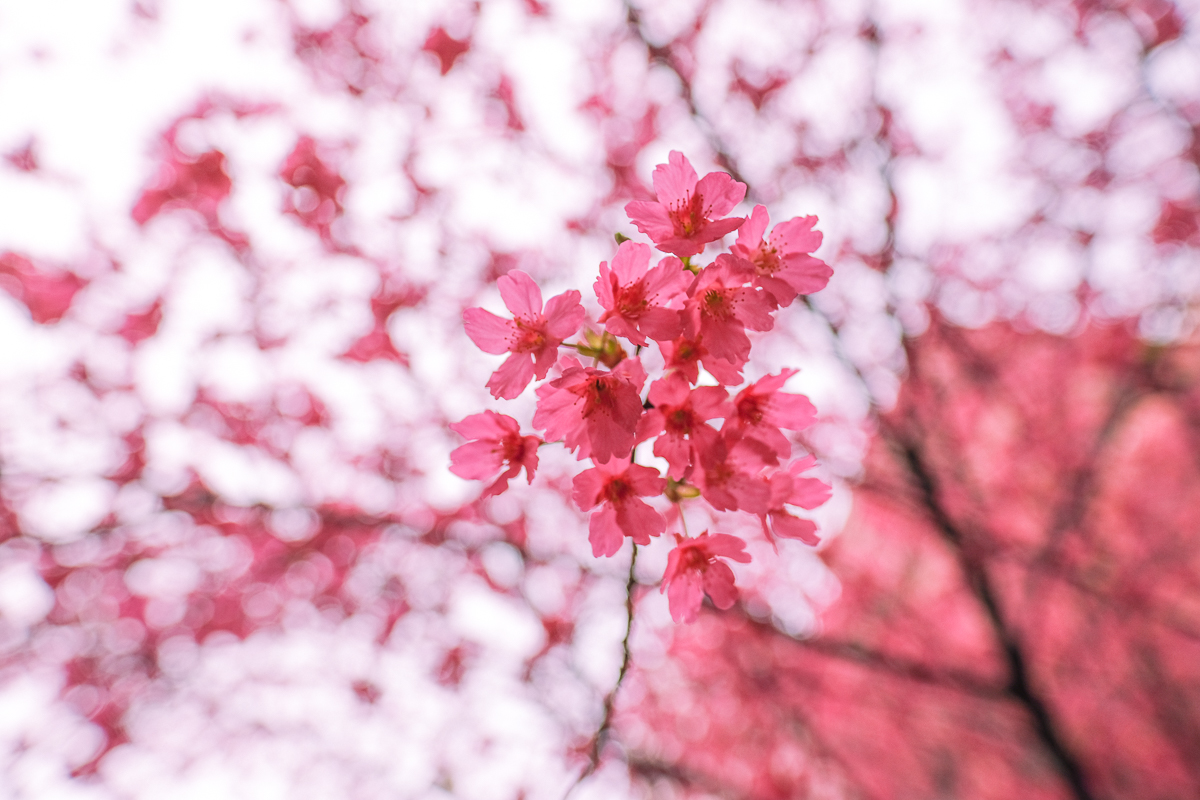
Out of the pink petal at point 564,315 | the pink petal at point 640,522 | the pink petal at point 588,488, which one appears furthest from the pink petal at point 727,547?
the pink petal at point 564,315

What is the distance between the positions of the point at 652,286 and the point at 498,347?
0.44 metres

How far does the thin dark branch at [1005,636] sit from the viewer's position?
3.86 meters

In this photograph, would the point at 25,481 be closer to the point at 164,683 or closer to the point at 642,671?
the point at 164,683

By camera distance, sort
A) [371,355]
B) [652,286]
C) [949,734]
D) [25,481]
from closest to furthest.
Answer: [652,286], [25,481], [371,355], [949,734]

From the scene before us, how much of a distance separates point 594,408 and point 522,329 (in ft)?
0.93

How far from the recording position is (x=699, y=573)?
71.4 inches

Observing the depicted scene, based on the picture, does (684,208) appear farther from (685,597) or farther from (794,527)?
(685,597)

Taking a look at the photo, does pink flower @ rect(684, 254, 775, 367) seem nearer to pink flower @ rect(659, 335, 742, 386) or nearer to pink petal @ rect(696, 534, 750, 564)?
pink flower @ rect(659, 335, 742, 386)

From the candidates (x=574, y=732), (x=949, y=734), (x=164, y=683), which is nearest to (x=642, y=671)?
(x=574, y=732)

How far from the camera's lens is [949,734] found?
10906 mm

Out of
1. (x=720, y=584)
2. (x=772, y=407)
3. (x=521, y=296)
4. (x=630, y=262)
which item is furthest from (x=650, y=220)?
(x=720, y=584)

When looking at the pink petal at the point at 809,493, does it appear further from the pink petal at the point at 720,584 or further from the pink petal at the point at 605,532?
the pink petal at the point at 605,532

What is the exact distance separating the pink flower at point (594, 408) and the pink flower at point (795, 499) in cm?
56

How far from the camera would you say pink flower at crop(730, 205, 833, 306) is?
1.51m
